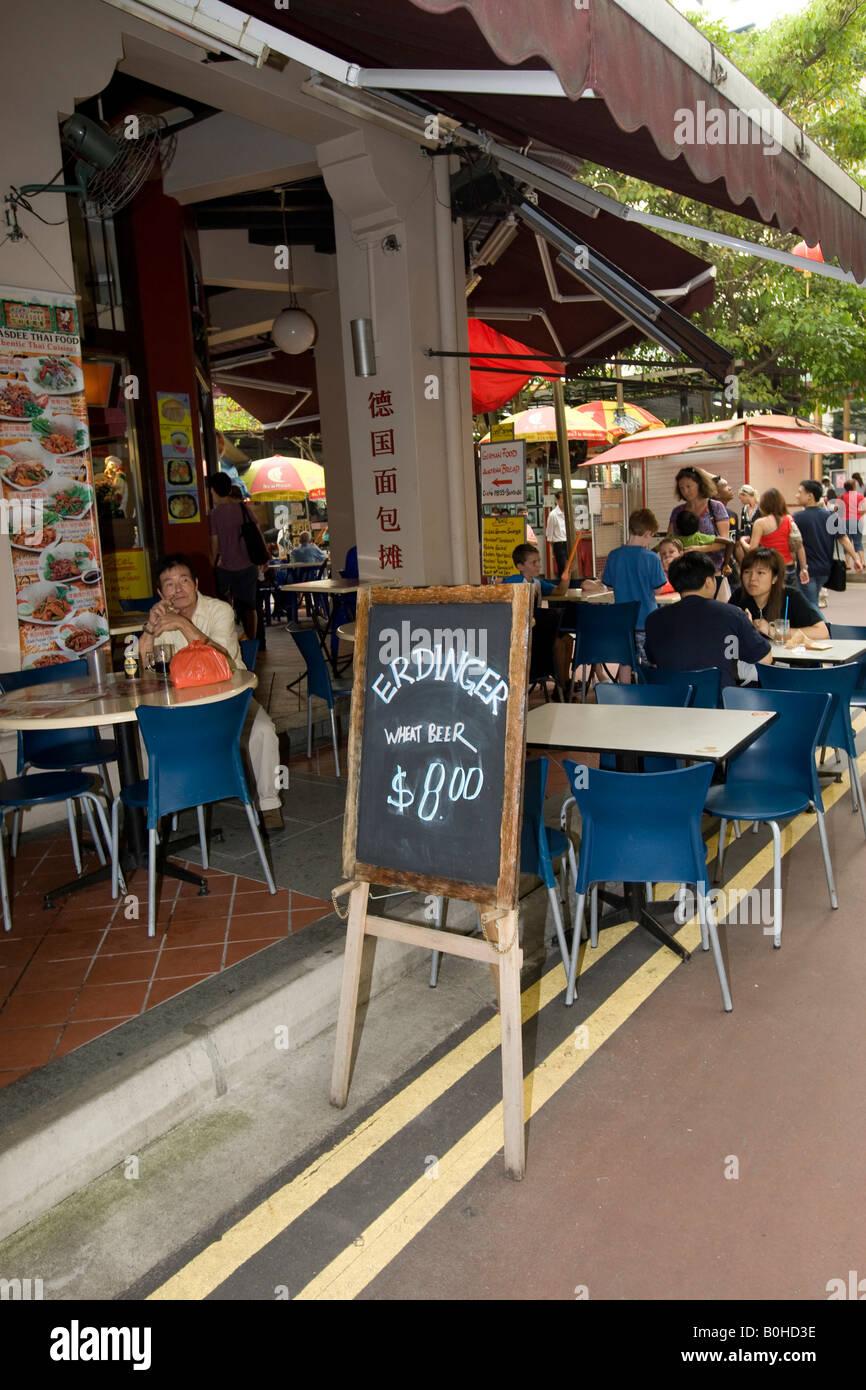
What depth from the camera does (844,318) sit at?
16156mm

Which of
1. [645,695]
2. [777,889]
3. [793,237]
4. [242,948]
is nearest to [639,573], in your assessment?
[645,695]

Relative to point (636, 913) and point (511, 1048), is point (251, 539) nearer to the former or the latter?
point (636, 913)

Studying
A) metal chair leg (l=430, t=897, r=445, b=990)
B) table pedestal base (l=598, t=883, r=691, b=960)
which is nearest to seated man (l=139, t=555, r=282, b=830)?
metal chair leg (l=430, t=897, r=445, b=990)

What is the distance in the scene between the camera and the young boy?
7473 mm

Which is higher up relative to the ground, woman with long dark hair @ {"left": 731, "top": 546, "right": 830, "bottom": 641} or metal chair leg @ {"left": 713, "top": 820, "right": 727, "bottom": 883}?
woman with long dark hair @ {"left": 731, "top": 546, "right": 830, "bottom": 641}

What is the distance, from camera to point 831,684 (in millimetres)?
4992

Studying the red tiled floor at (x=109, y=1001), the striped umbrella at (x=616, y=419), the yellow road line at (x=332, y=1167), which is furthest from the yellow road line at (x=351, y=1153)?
the striped umbrella at (x=616, y=419)

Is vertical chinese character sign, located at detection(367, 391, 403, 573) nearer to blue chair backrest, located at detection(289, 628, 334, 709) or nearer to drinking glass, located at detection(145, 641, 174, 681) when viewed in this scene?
blue chair backrest, located at detection(289, 628, 334, 709)

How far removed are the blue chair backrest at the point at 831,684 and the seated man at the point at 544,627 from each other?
1.73 m

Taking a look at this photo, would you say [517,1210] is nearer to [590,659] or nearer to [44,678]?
[44,678]

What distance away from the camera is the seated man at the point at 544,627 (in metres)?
7.25

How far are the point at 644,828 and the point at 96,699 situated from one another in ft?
8.17

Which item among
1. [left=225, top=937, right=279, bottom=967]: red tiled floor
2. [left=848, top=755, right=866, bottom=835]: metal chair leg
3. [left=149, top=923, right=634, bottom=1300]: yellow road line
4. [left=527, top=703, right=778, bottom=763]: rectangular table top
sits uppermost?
[left=527, top=703, right=778, bottom=763]: rectangular table top

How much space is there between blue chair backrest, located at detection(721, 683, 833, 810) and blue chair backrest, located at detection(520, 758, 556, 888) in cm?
Answer: 114
